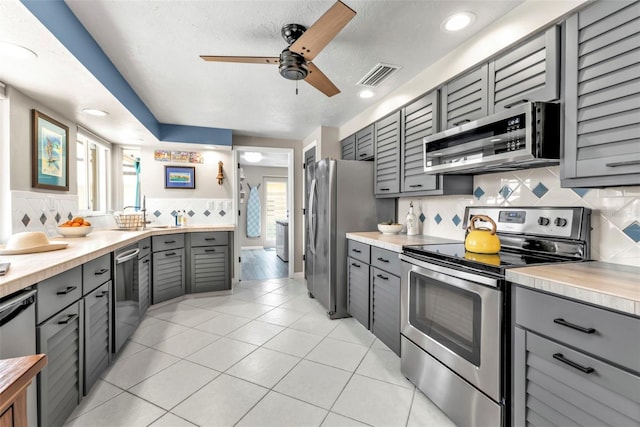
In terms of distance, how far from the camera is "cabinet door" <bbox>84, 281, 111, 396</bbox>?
1646 millimetres

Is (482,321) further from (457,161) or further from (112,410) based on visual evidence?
(112,410)

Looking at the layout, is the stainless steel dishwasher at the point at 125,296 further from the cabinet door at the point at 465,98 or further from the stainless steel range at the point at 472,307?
the cabinet door at the point at 465,98

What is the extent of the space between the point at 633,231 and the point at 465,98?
116 cm

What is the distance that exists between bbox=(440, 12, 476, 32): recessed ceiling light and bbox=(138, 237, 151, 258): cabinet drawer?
301 cm

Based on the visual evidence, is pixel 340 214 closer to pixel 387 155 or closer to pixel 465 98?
pixel 387 155

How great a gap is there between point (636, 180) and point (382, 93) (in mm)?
2076

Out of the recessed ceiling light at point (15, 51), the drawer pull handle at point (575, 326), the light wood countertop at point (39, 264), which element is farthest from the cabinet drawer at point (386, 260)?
the recessed ceiling light at point (15, 51)

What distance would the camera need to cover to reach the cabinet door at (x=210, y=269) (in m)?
3.63

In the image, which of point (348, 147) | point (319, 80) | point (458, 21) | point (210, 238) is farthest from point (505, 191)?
point (210, 238)

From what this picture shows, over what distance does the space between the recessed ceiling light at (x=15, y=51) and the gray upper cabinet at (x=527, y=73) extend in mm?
2616

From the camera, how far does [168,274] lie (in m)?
3.35

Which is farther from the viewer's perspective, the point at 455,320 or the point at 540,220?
the point at 540,220

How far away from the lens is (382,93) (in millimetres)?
2820

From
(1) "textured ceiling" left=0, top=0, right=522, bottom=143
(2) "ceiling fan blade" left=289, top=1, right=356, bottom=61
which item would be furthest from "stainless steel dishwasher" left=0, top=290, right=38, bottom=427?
(2) "ceiling fan blade" left=289, top=1, right=356, bottom=61
